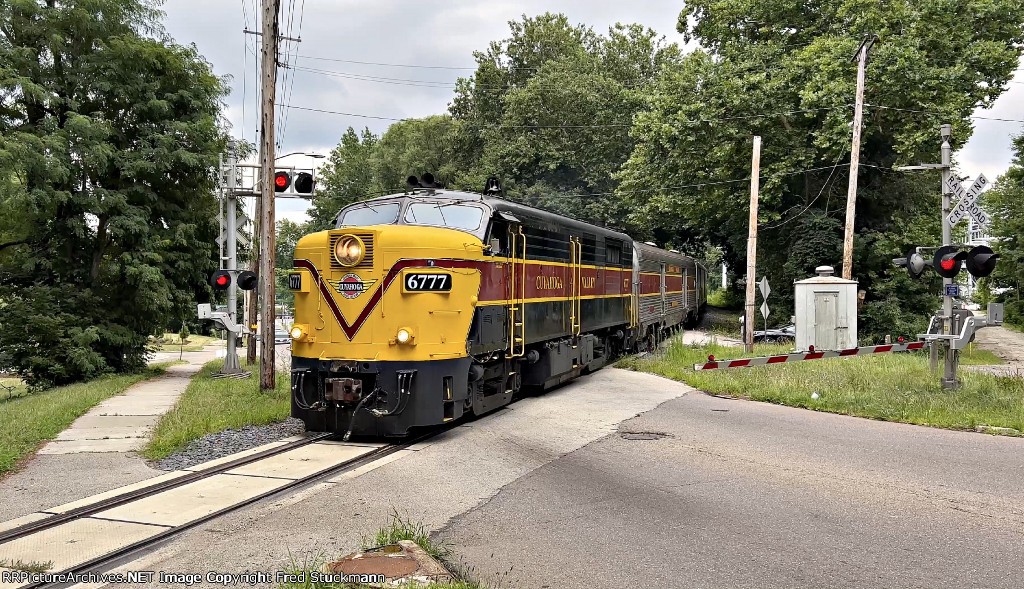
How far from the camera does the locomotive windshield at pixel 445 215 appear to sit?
34.3 feet

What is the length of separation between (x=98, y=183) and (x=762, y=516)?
1937 cm

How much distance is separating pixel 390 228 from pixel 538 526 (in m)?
4.86

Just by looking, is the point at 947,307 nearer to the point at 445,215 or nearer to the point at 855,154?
the point at 445,215

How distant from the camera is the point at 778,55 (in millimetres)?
28719

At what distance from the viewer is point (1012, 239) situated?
4062 cm

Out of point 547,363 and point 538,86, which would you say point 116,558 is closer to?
point 547,363

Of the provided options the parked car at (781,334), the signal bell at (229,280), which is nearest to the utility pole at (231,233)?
the signal bell at (229,280)

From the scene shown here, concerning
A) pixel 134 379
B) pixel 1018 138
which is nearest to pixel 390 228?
pixel 134 379

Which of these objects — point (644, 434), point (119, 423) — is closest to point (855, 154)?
point (644, 434)

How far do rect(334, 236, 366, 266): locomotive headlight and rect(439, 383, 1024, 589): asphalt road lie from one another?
12.0 feet

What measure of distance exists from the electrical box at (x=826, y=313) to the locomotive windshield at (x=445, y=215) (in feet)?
30.6

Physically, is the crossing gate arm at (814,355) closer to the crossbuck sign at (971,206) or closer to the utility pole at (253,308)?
the crossbuck sign at (971,206)

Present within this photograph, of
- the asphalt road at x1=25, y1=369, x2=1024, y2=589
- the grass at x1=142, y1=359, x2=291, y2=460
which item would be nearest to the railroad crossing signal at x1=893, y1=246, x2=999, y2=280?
the asphalt road at x1=25, y1=369, x2=1024, y2=589

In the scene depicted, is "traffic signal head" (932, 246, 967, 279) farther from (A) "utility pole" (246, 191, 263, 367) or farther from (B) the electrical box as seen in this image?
(A) "utility pole" (246, 191, 263, 367)
